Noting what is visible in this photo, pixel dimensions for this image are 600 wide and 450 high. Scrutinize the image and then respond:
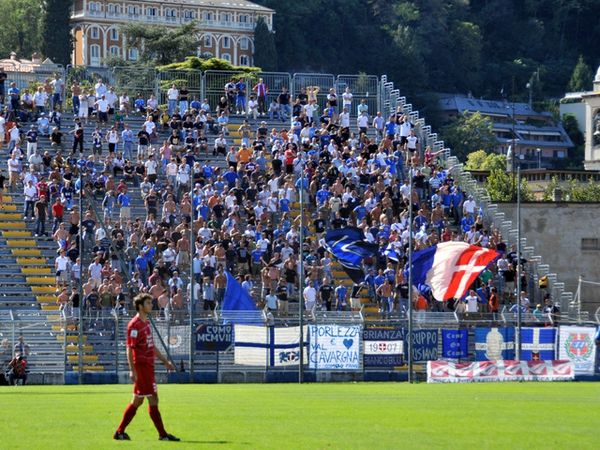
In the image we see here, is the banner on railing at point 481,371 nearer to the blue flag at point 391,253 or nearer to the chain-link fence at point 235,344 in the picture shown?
the chain-link fence at point 235,344

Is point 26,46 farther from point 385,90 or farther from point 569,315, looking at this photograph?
point 569,315

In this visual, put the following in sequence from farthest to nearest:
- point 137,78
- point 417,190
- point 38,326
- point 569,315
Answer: point 137,78 < point 417,190 < point 569,315 < point 38,326

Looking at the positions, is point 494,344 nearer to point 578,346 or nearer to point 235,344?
point 578,346

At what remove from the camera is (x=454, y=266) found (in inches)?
2040

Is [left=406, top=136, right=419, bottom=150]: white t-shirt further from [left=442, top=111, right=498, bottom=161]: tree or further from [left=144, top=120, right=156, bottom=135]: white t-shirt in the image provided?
[left=442, top=111, right=498, bottom=161]: tree

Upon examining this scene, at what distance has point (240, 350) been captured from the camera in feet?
166

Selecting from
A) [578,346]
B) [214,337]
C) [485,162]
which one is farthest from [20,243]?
[485,162]

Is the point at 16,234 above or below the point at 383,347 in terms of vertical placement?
above

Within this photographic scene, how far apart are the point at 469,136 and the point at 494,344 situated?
134527 millimetres

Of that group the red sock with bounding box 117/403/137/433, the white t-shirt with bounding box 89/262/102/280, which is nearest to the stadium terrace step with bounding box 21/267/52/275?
the white t-shirt with bounding box 89/262/102/280

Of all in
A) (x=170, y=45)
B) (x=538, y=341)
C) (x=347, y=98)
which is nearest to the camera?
(x=538, y=341)

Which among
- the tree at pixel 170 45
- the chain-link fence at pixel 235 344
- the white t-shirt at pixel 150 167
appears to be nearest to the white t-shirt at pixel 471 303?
the chain-link fence at pixel 235 344

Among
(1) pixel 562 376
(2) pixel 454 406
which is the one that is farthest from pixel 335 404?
(1) pixel 562 376

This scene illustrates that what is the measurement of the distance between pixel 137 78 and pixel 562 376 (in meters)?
28.3
